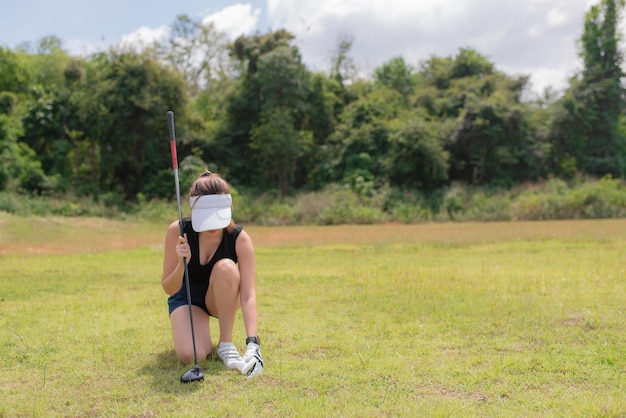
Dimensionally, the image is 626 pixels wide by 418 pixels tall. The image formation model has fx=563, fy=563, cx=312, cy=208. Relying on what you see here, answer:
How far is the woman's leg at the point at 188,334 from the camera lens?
487 cm

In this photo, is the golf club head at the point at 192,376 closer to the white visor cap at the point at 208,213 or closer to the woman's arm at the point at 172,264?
the woman's arm at the point at 172,264

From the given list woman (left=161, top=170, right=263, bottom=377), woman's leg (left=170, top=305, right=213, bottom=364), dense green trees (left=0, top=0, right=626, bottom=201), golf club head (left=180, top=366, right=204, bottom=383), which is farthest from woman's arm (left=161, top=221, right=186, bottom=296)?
dense green trees (left=0, top=0, right=626, bottom=201)

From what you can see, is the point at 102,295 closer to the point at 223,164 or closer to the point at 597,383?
the point at 597,383

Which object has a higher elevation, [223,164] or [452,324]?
[223,164]

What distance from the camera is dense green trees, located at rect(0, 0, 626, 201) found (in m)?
31.6

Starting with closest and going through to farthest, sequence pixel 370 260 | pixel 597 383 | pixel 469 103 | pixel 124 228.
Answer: pixel 597 383 → pixel 370 260 → pixel 124 228 → pixel 469 103

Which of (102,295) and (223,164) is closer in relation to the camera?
(102,295)

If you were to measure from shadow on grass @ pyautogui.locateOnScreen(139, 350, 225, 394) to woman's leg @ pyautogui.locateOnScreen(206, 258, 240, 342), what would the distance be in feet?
0.87

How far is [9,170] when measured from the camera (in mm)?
29156

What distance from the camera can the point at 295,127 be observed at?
36.3 m

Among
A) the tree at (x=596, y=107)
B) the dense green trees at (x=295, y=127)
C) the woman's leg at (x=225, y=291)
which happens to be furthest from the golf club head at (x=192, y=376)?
the tree at (x=596, y=107)

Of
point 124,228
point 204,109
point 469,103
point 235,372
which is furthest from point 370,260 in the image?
point 204,109

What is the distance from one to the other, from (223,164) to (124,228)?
11621mm

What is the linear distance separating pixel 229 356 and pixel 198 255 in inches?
38.2
